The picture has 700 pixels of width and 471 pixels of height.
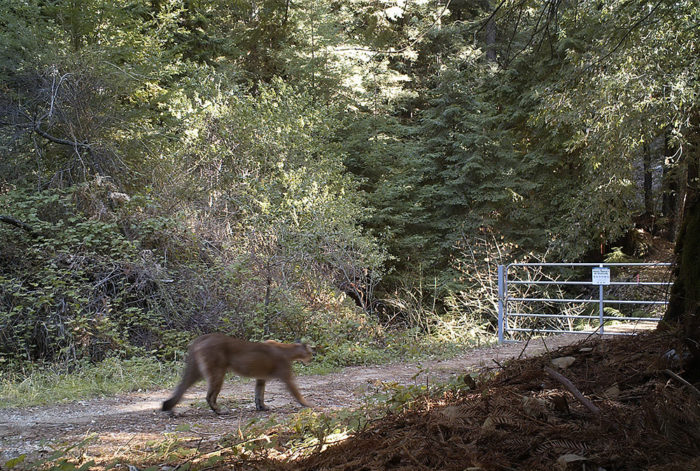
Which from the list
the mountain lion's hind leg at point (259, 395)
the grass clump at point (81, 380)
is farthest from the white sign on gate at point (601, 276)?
the grass clump at point (81, 380)

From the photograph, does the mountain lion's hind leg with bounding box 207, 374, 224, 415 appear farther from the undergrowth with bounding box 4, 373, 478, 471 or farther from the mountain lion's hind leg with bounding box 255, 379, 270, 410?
the undergrowth with bounding box 4, 373, 478, 471

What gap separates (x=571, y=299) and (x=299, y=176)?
6.51 metres

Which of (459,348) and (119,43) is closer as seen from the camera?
(459,348)

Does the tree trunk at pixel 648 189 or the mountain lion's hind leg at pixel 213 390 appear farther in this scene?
the tree trunk at pixel 648 189

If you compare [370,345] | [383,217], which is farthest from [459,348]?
[383,217]

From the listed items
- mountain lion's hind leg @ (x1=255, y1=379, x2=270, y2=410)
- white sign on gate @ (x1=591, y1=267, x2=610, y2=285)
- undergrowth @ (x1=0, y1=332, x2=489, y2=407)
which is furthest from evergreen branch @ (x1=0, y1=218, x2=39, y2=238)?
→ white sign on gate @ (x1=591, y1=267, x2=610, y2=285)

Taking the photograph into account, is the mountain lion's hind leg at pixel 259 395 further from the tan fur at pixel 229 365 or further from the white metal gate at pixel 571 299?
the white metal gate at pixel 571 299

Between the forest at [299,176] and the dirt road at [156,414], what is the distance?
5.75 feet

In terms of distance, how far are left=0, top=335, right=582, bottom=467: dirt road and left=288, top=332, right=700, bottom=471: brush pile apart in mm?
1463

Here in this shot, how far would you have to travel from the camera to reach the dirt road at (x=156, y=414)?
13.2 feet

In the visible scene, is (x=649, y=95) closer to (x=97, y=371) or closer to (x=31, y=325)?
(x=97, y=371)

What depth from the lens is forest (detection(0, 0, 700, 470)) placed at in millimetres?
9711

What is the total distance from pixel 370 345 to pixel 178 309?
11.6ft

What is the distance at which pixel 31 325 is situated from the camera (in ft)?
30.2
